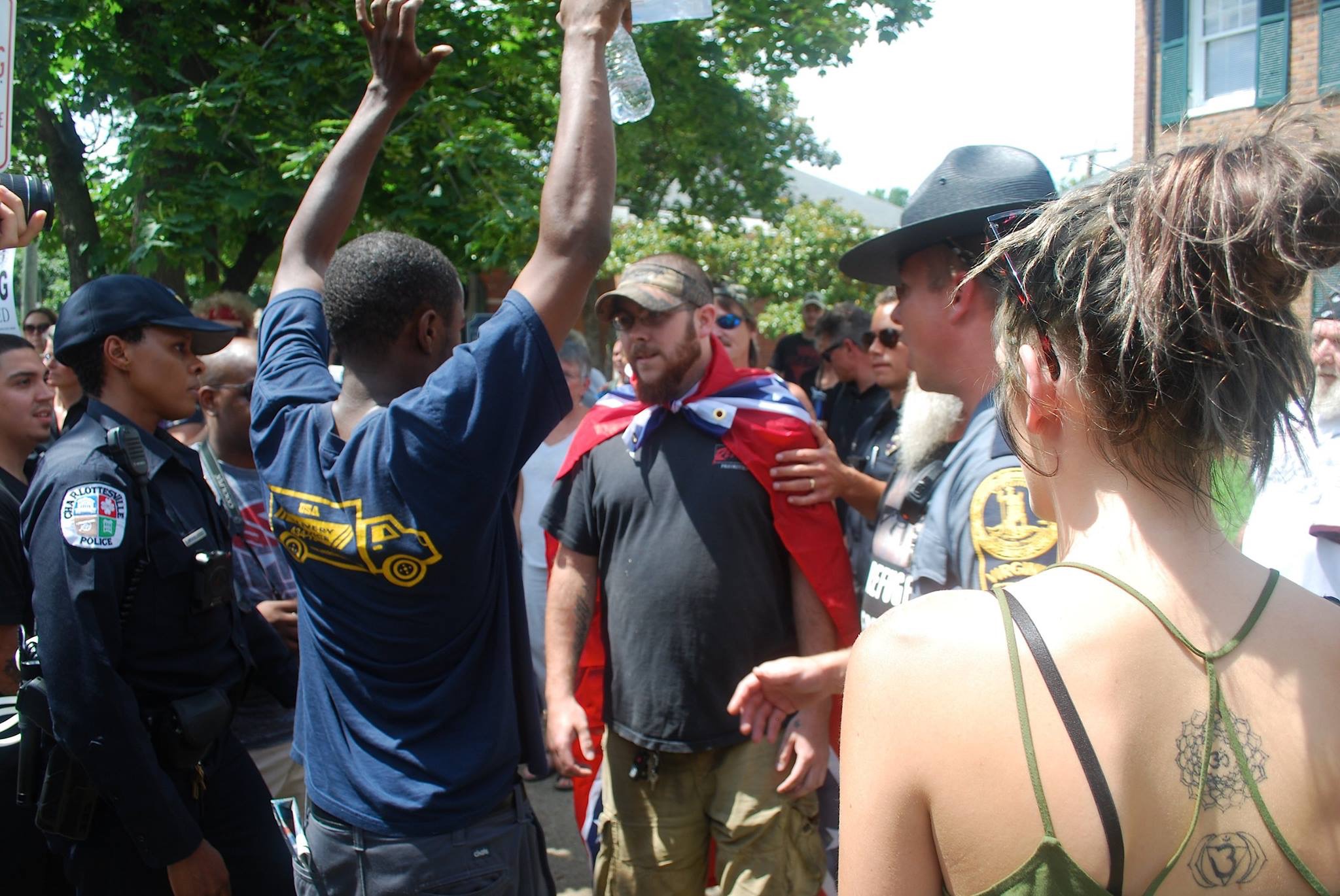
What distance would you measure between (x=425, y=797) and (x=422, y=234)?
20.3ft

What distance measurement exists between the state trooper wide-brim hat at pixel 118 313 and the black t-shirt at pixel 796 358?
21.4 feet

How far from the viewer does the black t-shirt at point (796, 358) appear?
920cm

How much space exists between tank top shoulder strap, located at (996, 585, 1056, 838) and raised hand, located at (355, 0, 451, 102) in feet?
6.20

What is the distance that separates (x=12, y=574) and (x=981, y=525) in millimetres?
2892

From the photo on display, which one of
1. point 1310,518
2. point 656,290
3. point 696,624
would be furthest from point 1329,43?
point 696,624

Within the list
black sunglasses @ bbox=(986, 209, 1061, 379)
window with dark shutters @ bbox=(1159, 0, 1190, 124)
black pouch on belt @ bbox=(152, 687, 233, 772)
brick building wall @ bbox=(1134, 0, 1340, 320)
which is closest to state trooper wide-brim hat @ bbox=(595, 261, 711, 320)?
black pouch on belt @ bbox=(152, 687, 233, 772)

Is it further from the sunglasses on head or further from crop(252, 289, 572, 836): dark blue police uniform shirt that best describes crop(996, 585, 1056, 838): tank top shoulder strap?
the sunglasses on head

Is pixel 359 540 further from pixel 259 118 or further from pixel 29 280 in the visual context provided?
pixel 29 280

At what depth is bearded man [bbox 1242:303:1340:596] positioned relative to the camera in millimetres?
3447

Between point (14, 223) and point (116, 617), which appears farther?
point (116, 617)

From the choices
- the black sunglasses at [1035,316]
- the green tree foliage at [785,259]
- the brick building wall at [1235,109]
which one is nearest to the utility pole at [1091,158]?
the black sunglasses at [1035,316]

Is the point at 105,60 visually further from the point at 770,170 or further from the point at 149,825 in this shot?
the point at 770,170

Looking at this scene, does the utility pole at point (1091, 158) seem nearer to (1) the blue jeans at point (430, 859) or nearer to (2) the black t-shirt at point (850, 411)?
(1) the blue jeans at point (430, 859)

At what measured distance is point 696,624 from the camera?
10.3 ft
